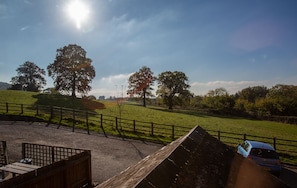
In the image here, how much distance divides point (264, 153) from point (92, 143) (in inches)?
426

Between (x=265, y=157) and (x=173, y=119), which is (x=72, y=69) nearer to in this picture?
(x=173, y=119)

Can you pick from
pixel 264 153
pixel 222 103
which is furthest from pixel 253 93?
pixel 264 153

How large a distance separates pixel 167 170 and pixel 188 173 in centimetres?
35

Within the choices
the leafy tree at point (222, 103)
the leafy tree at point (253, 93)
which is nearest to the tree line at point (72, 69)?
the leafy tree at point (222, 103)

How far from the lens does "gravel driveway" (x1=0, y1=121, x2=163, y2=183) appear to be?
11.2 meters

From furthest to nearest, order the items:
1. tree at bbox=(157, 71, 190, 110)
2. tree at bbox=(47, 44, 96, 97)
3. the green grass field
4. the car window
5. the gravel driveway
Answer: tree at bbox=(157, 71, 190, 110) → tree at bbox=(47, 44, 96, 97) → the green grass field → the gravel driveway → the car window

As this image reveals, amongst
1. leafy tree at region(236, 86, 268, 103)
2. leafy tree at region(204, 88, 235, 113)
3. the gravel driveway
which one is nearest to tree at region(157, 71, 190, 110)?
leafy tree at region(204, 88, 235, 113)

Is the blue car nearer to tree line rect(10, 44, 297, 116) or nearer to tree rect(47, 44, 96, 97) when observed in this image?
tree line rect(10, 44, 297, 116)

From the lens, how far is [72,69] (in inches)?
1674

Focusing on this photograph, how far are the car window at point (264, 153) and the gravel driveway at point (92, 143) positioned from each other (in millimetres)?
6210

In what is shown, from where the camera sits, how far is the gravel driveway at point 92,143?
11180 millimetres

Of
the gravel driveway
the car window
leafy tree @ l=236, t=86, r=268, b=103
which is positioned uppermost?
leafy tree @ l=236, t=86, r=268, b=103

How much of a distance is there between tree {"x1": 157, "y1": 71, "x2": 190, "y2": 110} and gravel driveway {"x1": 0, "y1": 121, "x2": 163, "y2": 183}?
37.4 m

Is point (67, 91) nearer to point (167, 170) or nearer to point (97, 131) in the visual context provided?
point (97, 131)
